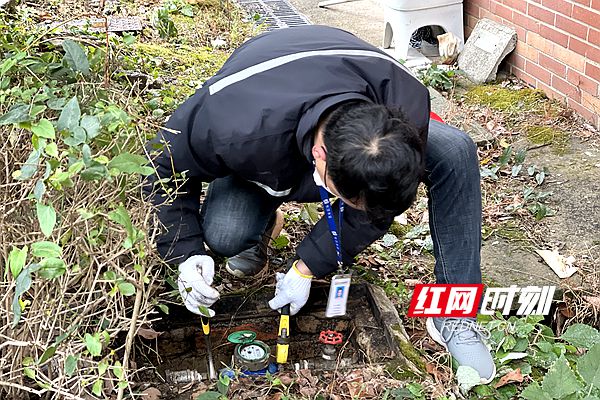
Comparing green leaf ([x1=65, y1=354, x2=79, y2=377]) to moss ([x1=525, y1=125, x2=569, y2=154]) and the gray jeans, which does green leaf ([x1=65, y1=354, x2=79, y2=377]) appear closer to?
the gray jeans

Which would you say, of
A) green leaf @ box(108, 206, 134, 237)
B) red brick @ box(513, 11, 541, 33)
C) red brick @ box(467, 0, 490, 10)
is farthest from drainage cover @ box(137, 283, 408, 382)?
red brick @ box(467, 0, 490, 10)

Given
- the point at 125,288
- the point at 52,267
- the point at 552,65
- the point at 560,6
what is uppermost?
the point at 52,267

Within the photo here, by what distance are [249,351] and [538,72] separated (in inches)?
110

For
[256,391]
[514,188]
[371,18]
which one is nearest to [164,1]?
[371,18]

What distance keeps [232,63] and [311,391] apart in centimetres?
101

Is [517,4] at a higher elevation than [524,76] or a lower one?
higher

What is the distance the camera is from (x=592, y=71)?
3.81 meters

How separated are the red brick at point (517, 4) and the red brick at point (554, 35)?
211 millimetres

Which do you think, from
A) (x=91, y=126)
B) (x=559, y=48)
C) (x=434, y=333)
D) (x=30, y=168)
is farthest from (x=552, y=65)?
(x=30, y=168)

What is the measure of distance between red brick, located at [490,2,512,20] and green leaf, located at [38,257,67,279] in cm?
379

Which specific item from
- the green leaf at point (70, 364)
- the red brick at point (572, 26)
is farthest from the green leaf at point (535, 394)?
the red brick at point (572, 26)

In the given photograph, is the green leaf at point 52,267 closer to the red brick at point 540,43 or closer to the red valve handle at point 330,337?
the red valve handle at point 330,337

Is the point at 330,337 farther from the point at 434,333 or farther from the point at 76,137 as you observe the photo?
the point at 76,137

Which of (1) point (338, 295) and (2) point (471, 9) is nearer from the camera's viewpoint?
(1) point (338, 295)
